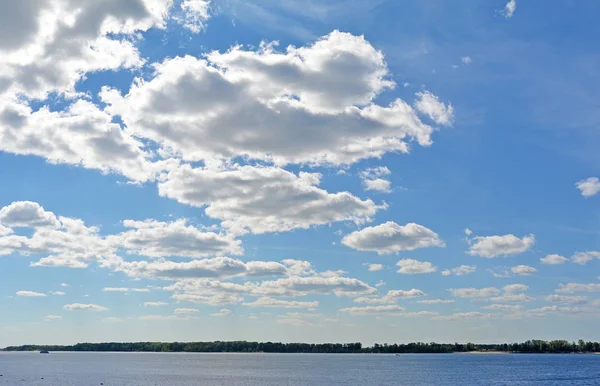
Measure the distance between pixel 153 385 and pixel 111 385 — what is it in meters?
11.5

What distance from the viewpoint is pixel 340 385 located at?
18125 cm

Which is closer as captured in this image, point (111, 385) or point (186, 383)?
point (111, 385)

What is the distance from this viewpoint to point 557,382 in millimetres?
185875

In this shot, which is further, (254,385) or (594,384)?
(254,385)

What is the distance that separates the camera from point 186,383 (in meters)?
192

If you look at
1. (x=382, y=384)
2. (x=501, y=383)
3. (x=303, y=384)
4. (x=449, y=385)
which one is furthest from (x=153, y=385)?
(x=501, y=383)

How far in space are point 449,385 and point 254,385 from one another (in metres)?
56.2

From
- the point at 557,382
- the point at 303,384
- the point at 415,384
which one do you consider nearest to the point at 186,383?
the point at 303,384

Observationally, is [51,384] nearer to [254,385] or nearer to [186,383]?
[186,383]

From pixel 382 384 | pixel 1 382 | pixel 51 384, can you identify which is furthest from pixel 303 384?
pixel 1 382

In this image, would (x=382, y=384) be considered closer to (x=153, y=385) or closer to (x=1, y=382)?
(x=153, y=385)

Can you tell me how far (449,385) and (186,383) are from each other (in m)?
77.6

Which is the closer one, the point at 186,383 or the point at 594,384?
the point at 594,384

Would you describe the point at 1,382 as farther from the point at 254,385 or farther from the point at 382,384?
the point at 382,384
